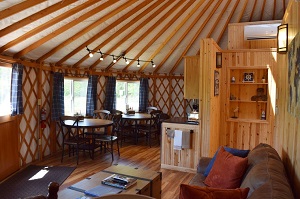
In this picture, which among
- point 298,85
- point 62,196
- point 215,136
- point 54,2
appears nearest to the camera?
point 298,85

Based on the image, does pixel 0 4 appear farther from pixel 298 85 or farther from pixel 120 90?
pixel 120 90

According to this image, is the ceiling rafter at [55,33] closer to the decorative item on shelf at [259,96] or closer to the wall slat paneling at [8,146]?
the wall slat paneling at [8,146]

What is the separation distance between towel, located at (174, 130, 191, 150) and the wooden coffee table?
1.58 metres

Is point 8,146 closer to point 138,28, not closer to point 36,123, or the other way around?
point 36,123

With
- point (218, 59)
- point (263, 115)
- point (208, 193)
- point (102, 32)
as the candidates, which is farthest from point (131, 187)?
point (263, 115)

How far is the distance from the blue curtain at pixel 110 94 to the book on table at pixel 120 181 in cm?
454

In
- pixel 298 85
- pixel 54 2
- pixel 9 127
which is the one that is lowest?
pixel 9 127

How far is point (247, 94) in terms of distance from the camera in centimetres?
525

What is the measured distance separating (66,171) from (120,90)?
3.85m

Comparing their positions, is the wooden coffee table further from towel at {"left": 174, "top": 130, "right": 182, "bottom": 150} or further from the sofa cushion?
towel at {"left": 174, "top": 130, "right": 182, "bottom": 150}

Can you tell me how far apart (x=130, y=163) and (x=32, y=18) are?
311 cm

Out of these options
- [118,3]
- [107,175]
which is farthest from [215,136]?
[118,3]

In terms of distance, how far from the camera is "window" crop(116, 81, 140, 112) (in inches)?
308

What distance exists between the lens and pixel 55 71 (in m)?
5.54
